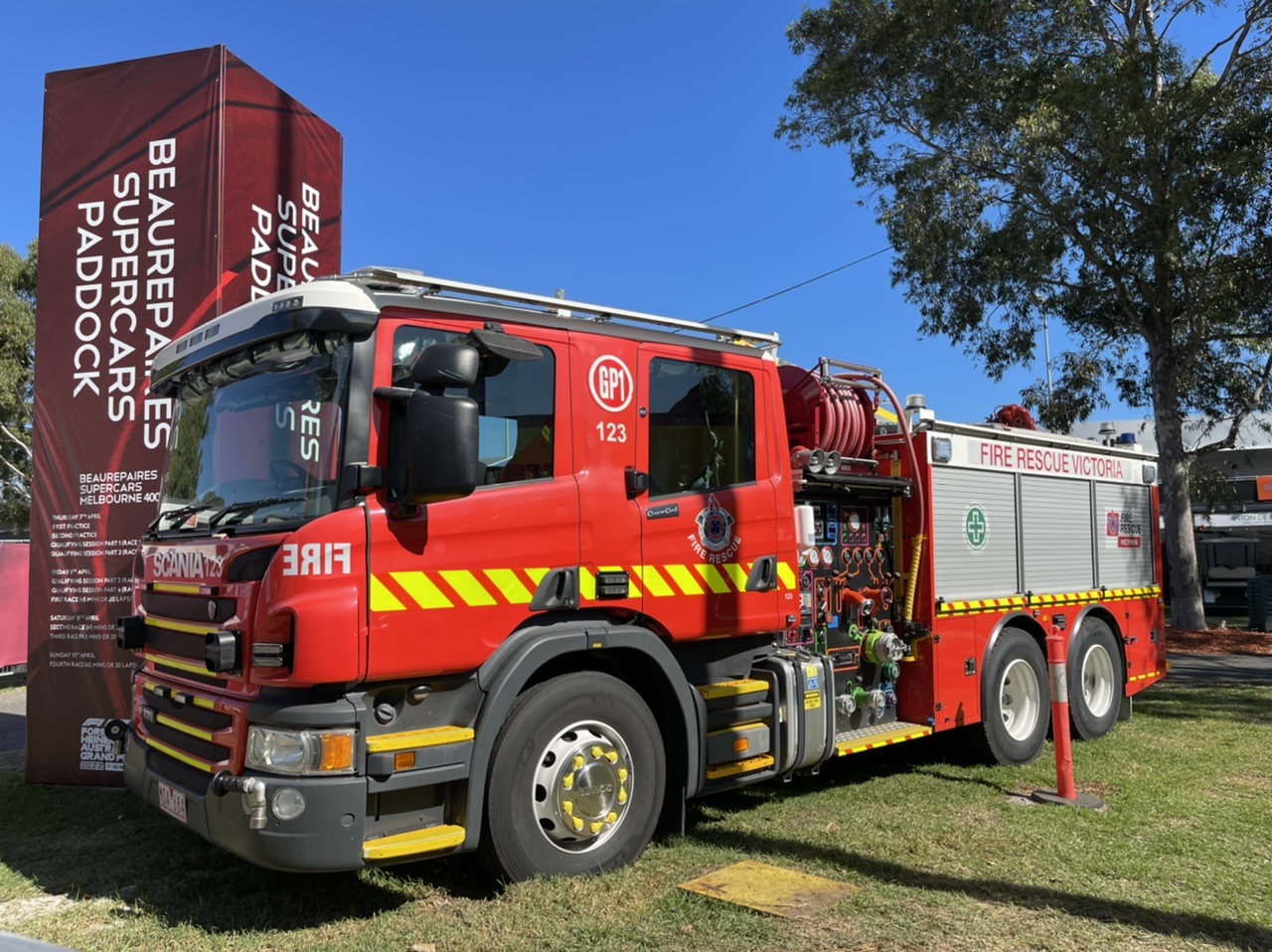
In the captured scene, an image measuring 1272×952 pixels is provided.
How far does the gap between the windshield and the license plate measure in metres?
1.21

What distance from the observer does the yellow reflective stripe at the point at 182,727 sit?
433 centimetres

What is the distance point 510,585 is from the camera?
4.54m

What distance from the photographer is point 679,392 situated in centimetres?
546

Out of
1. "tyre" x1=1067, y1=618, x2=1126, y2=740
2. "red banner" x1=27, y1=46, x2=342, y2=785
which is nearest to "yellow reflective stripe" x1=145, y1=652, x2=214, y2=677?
"red banner" x1=27, y1=46, x2=342, y2=785

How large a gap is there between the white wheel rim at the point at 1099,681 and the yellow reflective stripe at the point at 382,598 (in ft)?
21.9

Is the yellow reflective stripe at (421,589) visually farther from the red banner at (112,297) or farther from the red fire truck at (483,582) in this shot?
the red banner at (112,297)

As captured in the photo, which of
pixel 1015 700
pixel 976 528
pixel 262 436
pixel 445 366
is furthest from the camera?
pixel 1015 700

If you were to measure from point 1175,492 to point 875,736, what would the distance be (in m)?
14.8

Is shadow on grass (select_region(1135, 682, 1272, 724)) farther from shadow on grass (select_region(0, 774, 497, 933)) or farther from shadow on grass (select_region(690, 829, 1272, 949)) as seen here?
shadow on grass (select_region(0, 774, 497, 933))

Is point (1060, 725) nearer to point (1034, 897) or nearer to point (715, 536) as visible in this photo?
point (1034, 897)

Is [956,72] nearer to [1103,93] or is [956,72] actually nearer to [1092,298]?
[1103,93]

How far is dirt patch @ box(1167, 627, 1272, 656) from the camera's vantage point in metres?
16.6

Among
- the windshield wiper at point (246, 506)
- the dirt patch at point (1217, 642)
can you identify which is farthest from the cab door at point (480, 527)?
the dirt patch at point (1217, 642)

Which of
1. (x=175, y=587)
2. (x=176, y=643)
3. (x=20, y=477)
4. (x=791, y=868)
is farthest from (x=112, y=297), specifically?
(x=20, y=477)
